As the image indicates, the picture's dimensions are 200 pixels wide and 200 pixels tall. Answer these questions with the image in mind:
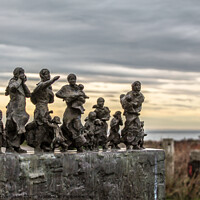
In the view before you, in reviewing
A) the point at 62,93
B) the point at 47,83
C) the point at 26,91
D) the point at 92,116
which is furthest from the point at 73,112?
the point at 26,91

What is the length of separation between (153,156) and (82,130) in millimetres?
1614

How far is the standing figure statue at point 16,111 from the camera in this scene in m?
9.22

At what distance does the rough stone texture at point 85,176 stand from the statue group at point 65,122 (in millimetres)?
376

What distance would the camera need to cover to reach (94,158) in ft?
31.9

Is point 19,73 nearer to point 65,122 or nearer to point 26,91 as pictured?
point 26,91

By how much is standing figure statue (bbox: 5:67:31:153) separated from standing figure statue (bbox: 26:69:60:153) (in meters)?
0.22

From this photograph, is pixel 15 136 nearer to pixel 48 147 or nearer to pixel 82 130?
pixel 48 147

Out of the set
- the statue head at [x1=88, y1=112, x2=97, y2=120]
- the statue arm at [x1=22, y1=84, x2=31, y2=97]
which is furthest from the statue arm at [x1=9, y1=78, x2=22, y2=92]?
the statue head at [x1=88, y1=112, x2=97, y2=120]

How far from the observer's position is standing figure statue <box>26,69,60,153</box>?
9508 millimetres

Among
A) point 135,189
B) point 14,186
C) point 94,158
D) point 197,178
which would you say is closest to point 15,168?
point 14,186

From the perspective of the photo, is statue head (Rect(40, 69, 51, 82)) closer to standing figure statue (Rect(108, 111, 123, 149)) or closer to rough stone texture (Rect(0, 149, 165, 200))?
rough stone texture (Rect(0, 149, 165, 200))

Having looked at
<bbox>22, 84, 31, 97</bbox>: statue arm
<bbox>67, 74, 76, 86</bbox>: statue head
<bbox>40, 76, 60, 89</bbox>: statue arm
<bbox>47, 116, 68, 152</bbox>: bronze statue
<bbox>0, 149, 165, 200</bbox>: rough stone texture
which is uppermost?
<bbox>67, 74, 76, 86</bbox>: statue head

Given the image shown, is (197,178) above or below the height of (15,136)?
below

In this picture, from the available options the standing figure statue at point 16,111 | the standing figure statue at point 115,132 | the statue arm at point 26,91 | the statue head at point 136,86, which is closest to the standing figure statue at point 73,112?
the statue arm at point 26,91
